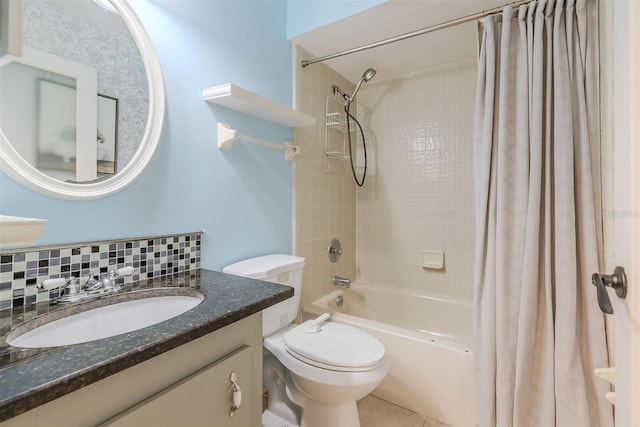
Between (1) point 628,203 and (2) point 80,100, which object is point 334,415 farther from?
(2) point 80,100

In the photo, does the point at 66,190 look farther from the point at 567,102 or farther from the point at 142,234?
the point at 567,102

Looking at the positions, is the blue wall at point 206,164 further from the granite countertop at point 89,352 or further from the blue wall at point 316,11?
the granite countertop at point 89,352

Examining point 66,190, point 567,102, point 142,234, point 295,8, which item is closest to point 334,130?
point 295,8

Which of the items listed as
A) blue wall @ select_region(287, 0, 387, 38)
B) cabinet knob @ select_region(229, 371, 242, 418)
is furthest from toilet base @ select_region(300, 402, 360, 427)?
blue wall @ select_region(287, 0, 387, 38)

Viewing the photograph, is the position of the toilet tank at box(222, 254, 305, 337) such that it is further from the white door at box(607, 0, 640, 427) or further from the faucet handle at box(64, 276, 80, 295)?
the white door at box(607, 0, 640, 427)

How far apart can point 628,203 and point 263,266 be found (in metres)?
1.22

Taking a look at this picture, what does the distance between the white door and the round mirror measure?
4.34ft

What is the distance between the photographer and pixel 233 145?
148 centimetres

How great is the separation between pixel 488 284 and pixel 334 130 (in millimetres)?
1495

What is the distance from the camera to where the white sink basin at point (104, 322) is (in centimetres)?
74

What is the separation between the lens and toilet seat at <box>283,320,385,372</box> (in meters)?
1.17

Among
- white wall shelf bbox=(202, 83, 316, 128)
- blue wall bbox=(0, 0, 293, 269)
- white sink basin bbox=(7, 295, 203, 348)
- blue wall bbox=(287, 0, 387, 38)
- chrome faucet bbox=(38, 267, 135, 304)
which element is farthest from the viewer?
blue wall bbox=(287, 0, 387, 38)

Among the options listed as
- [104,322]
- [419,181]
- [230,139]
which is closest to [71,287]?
[104,322]

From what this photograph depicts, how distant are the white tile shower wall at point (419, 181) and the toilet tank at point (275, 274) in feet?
3.78
